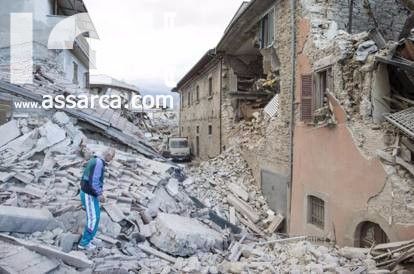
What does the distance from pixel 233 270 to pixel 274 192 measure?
18.0ft

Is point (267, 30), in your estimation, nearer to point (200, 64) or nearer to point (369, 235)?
point (369, 235)

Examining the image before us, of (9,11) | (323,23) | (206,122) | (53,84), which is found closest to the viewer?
(323,23)

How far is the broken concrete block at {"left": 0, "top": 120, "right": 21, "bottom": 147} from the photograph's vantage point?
1037 centimetres

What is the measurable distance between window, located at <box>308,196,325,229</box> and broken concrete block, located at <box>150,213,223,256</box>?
8.86 feet

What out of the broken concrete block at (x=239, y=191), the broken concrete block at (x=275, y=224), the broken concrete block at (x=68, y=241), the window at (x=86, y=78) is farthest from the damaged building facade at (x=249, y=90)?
the window at (x=86, y=78)

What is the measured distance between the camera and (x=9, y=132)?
10.7m

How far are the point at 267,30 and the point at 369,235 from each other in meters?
7.14

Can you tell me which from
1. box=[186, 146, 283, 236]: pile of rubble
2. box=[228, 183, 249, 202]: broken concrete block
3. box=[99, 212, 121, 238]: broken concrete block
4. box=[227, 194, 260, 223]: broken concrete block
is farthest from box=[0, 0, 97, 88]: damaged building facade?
box=[99, 212, 121, 238]: broken concrete block

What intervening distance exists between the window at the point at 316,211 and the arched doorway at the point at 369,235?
4.51 ft

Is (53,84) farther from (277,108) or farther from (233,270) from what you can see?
(233,270)

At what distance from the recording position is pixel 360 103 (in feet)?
24.1

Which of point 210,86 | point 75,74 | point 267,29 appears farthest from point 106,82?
point 267,29

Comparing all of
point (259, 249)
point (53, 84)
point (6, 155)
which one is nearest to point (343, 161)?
point (259, 249)

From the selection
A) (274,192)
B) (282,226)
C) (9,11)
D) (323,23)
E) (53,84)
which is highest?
(9,11)
